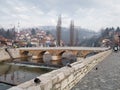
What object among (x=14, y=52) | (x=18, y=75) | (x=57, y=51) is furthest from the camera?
(x=14, y=52)

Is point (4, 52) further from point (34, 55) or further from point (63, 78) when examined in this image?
point (63, 78)

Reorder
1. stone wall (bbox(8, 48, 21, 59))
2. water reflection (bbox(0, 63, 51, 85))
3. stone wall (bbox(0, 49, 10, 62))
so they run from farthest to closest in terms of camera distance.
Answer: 1. stone wall (bbox(8, 48, 21, 59))
2. stone wall (bbox(0, 49, 10, 62))
3. water reflection (bbox(0, 63, 51, 85))

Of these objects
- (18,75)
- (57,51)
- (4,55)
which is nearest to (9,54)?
(4,55)

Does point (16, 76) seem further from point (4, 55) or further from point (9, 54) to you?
point (9, 54)

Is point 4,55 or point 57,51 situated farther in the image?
point 57,51

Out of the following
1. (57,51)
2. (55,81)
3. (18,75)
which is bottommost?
(18,75)

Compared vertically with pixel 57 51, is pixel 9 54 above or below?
below

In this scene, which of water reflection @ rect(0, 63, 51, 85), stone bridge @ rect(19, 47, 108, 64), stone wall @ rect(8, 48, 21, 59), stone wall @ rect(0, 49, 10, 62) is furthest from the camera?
stone wall @ rect(8, 48, 21, 59)

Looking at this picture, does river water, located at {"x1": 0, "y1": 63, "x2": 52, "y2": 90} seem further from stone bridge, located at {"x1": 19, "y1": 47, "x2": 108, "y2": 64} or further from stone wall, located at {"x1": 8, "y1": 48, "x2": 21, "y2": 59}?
stone wall, located at {"x1": 8, "y1": 48, "x2": 21, "y2": 59}

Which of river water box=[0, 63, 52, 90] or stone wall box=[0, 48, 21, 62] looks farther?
stone wall box=[0, 48, 21, 62]

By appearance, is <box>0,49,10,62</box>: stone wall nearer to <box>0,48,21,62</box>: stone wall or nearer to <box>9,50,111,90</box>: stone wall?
<box>0,48,21,62</box>: stone wall

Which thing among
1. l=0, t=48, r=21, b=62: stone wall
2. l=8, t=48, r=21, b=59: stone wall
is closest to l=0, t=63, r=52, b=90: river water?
l=0, t=48, r=21, b=62: stone wall

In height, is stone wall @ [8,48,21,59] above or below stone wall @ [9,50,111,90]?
below

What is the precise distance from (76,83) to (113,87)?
1533mm
